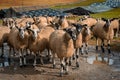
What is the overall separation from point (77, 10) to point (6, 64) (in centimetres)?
4687

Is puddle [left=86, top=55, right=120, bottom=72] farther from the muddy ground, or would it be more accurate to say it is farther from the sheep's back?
the sheep's back

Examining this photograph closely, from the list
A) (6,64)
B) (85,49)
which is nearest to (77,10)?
(85,49)

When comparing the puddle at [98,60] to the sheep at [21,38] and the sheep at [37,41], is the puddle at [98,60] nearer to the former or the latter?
the sheep at [37,41]

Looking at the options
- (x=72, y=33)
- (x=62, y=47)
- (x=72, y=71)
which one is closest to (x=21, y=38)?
(x=62, y=47)

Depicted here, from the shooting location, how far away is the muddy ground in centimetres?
1908

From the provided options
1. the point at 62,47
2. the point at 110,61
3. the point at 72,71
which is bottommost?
the point at 110,61

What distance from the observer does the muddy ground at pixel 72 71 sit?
62.6 feet

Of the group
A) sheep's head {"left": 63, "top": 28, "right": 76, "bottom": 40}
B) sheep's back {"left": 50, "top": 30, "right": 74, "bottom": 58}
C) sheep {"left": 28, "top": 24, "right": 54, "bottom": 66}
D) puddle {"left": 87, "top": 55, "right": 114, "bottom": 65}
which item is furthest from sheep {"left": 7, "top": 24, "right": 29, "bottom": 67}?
puddle {"left": 87, "top": 55, "right": 114, "bottom": 65}

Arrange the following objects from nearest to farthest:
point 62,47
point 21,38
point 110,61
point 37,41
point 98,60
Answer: point 62,47
point 37,41
point 21,38
point 110,61
point 98,60

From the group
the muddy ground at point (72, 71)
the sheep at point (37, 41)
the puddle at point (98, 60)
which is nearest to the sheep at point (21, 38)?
the sheep at point (37, 41)

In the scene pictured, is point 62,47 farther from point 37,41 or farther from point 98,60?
point 98,60

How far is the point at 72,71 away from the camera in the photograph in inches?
801

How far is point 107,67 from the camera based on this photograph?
21.5 m

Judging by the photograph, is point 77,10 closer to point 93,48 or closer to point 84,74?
point 93,48
